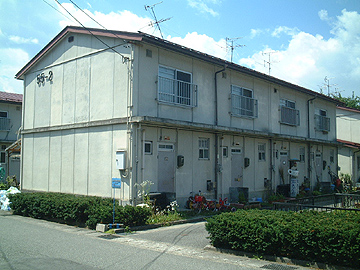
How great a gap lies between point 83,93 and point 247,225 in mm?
10353

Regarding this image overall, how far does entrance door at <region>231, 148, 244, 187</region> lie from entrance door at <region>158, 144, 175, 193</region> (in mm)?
4294

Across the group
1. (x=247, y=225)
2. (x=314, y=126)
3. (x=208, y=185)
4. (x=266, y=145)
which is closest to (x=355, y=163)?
(x=314, y=126)

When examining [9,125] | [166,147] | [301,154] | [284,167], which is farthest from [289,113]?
[9,125]

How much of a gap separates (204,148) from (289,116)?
8.32 m

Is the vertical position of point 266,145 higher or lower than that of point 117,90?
lower

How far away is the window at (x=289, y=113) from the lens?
21.8 meters

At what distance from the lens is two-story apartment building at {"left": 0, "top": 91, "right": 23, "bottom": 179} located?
27.2 metres

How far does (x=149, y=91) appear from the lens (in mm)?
14094

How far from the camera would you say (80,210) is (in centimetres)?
1211

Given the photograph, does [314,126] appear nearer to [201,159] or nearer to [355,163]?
[355,163]

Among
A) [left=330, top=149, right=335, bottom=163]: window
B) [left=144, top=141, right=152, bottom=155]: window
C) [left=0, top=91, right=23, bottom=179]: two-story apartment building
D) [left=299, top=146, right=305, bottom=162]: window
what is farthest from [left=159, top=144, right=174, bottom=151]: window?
[left=0, top=91, right=23, bottom=179]: two-story apartment building

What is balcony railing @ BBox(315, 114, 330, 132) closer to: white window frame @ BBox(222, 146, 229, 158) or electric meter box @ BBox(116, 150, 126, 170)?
white window frame @ BBox(222, 146, 229, 158)

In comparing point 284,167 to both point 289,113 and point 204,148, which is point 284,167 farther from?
point 204,148

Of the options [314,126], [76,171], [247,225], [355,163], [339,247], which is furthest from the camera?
[355,163]
